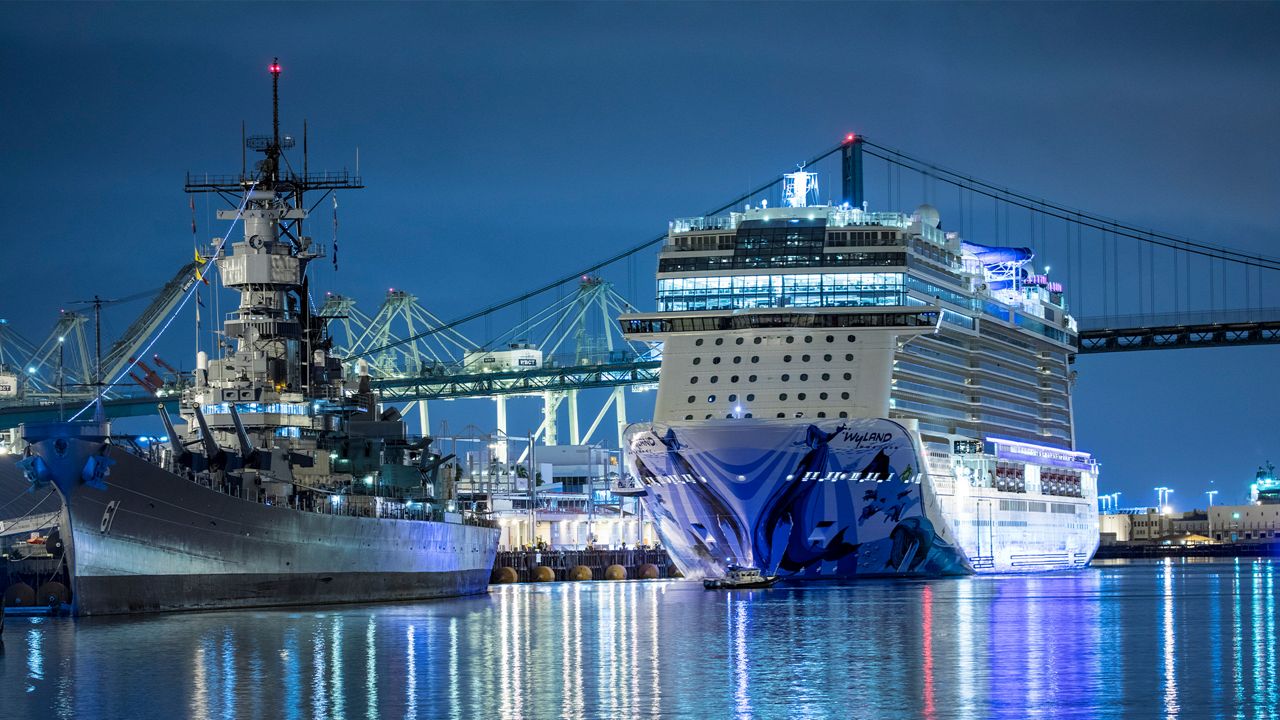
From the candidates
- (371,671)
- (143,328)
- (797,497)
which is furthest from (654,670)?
(143,328)

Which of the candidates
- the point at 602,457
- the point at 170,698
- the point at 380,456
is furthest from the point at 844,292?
the point at 602,457

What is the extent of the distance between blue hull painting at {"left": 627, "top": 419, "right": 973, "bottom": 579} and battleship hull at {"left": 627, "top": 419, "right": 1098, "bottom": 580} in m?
0.03

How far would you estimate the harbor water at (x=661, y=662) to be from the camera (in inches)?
875

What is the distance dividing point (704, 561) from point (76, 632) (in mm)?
26142

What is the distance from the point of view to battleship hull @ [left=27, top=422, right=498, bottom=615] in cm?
3747

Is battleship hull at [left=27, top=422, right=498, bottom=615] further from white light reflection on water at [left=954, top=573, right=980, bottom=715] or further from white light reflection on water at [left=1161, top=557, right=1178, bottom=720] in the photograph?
white light reflection on water at [left=1161, top=557, right=1178, bottom=720]

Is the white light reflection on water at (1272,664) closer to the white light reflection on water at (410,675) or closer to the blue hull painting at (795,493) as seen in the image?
the white light reflection on water at (410,675)

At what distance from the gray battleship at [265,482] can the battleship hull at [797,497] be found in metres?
7.12

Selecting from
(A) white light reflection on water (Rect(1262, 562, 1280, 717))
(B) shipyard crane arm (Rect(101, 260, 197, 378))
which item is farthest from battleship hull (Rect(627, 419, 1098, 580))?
(B) shipyard crane arm (Rect(101, 260, 197, 378))

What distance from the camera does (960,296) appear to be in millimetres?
63812

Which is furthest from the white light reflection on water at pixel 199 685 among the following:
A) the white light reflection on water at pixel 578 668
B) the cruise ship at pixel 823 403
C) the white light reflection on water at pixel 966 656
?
the cruise ship at pixel 823 403

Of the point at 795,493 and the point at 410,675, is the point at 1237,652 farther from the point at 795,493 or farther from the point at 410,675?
the point at 795,493

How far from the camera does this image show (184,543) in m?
39.4

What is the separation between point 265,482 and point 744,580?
17952 millimetres
